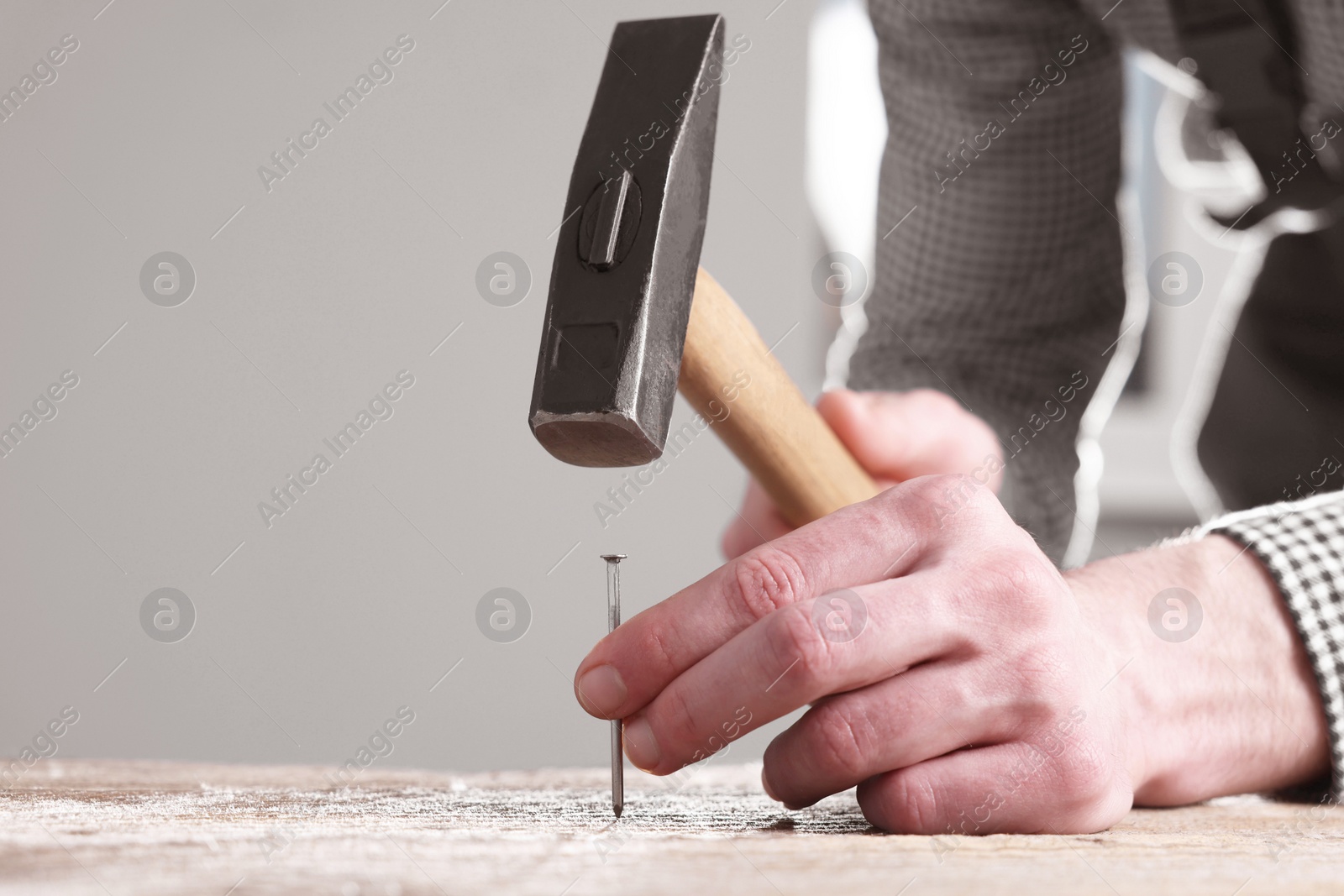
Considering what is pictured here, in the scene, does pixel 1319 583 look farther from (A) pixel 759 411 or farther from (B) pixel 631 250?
(B) pixel 631 250

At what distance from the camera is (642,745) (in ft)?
1.79

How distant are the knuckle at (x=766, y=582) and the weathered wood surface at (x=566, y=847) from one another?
11cm

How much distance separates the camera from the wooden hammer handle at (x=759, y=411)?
2.07ft

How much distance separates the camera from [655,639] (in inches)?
20.9

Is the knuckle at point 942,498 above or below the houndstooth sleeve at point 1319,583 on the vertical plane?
above

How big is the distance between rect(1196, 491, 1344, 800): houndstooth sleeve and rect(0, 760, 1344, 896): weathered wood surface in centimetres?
7

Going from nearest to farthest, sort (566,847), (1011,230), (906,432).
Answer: (566,847) < (906,432) < (1011,230)

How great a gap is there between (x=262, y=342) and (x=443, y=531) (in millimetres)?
638

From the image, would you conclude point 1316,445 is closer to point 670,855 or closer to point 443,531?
point 670,855

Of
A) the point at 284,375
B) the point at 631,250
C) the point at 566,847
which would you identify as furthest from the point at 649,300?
the point at 284,375

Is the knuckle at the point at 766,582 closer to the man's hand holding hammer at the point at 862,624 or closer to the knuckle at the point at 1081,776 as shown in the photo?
the man's hand holding hammer at the point at 862,624

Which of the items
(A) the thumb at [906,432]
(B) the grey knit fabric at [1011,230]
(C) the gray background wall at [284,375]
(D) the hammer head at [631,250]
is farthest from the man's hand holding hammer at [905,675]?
(C) the gray background wall at [284,375]

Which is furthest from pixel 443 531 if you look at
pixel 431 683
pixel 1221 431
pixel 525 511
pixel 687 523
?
pixel 1221 431

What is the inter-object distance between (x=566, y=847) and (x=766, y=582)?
0.18 metres
